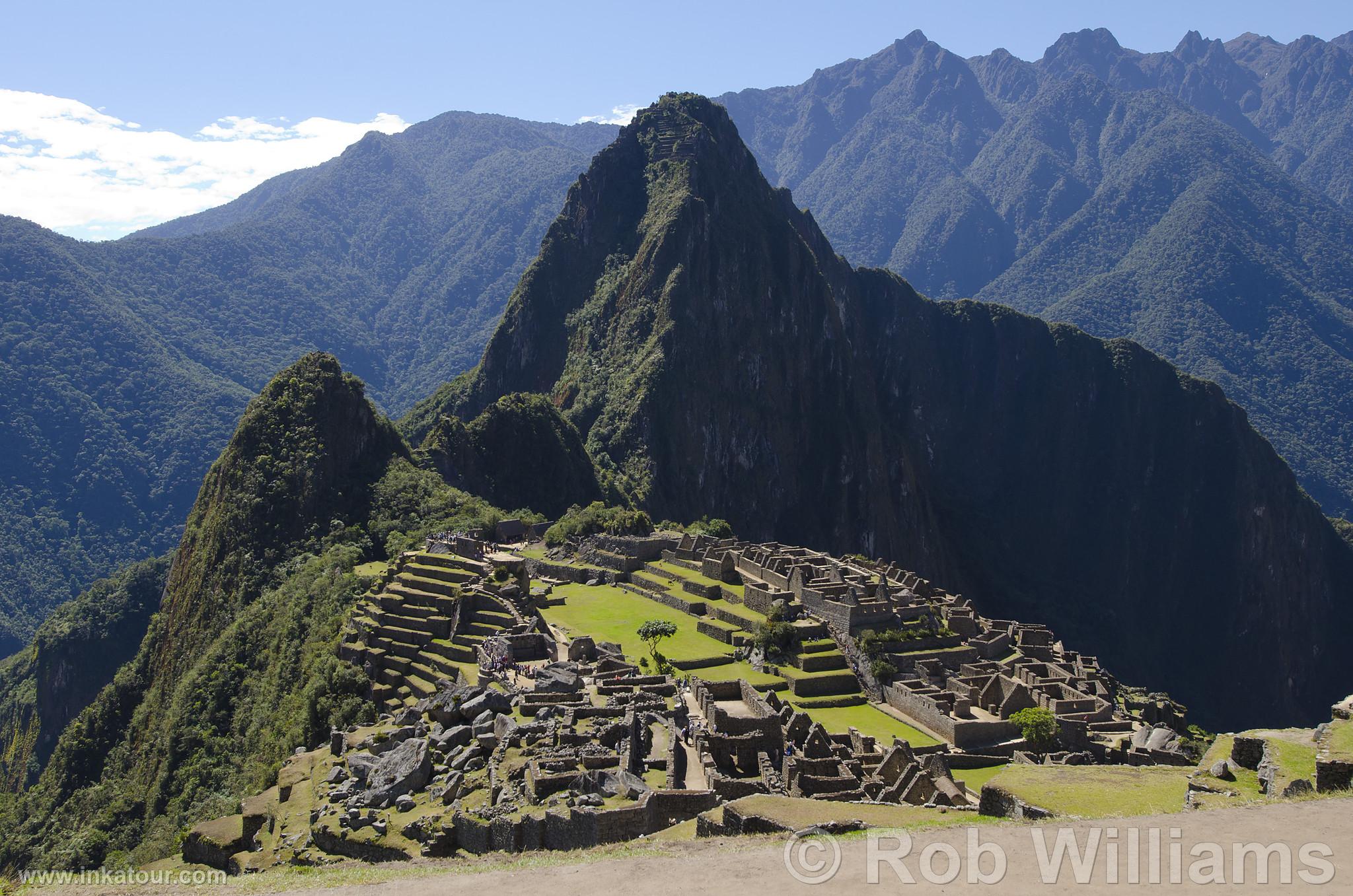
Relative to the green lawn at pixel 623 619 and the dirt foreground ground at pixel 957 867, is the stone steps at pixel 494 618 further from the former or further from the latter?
the dirt foreground ground at pixel 957 867

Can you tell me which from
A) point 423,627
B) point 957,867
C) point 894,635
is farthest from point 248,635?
point 957,867

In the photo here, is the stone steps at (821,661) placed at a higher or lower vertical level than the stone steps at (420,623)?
lower

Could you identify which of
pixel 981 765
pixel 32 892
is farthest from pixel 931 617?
pixel 32 892

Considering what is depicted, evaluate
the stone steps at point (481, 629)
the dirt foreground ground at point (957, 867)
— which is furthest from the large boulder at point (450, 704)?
the dirt foreground ground at point (957, 867)

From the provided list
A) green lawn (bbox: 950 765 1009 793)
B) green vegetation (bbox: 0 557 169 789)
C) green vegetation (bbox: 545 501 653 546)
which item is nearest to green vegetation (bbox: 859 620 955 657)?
green lawn (bbox: 950 765 1009 793)

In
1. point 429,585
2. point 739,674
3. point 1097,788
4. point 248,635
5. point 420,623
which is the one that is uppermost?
point 429,585

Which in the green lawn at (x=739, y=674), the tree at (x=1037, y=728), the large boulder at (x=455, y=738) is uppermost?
the large boulder at (x=455, y=738)

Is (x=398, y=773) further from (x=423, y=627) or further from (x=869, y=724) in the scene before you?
(x=869, y=724)

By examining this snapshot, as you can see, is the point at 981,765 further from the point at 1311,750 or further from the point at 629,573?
the point at 629,573
